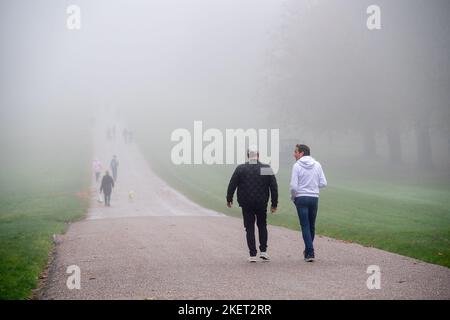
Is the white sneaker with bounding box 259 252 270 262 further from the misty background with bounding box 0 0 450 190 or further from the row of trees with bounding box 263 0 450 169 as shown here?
the row of trees with bounding box 263 0 450 169

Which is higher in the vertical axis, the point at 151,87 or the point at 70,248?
the point at 151,87

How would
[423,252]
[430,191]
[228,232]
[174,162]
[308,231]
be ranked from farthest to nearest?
[174,162] < [430,191] < [228,232] < [423,252] < [308,231]

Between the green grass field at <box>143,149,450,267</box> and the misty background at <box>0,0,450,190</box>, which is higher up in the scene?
the misty background at <box>0,0,450,190</box>

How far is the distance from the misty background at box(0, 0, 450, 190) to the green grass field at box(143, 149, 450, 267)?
18.9 feet

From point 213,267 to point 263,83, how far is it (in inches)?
1824

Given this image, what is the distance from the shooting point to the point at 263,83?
181 ft

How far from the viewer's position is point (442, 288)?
8250 millimetres

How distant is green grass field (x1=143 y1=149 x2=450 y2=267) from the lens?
13.7 metres

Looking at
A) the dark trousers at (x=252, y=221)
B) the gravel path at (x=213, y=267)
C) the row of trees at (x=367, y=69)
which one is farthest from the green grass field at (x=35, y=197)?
the row of trees at (x=367, y=69)

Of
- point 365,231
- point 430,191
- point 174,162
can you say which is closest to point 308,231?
point 365,231

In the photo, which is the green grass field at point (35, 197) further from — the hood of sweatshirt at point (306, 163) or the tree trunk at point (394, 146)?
the tree trunk at point (394, 146)

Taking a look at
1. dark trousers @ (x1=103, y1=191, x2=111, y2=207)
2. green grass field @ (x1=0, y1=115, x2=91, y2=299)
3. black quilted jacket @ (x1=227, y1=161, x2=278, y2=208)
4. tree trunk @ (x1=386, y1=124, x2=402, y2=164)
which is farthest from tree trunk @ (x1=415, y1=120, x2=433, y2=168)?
black quilted jacket @ (x1=227, y1=161, x2=278, y2=208)
